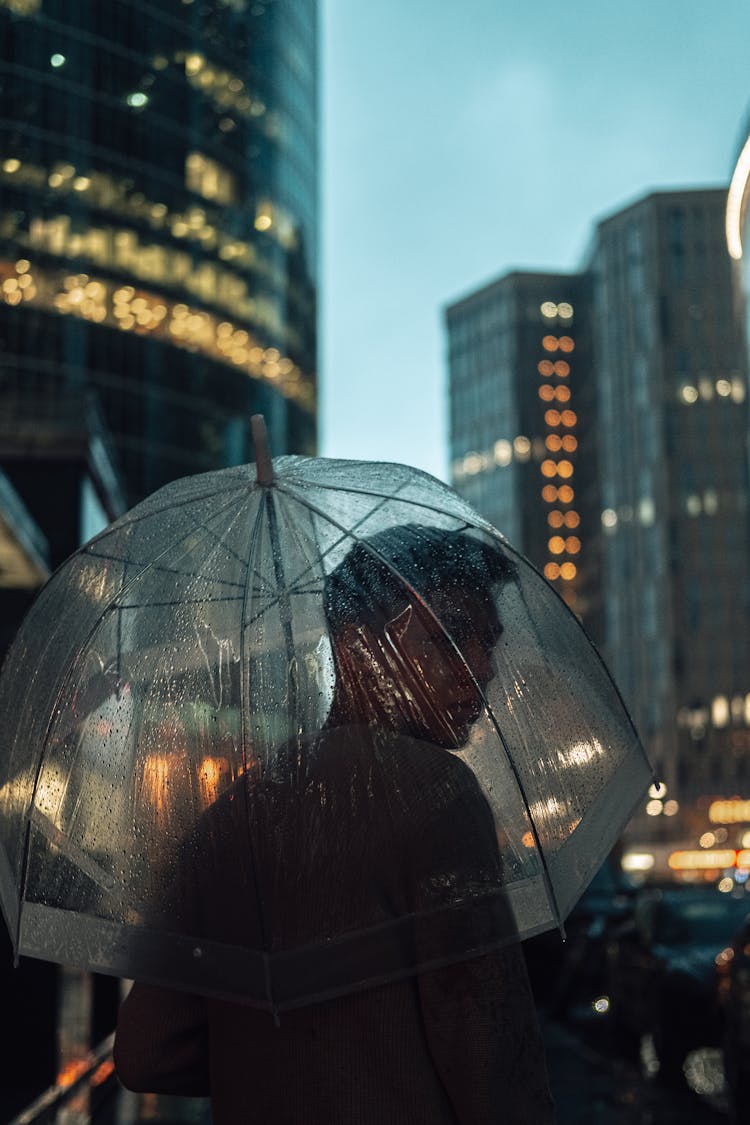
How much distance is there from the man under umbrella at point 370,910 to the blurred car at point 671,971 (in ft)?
28.9

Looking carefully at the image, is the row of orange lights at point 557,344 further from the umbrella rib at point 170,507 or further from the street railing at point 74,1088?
the umbrella rib at point 170,507

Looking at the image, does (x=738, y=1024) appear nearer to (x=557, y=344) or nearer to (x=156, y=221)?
(x=156, y=221)

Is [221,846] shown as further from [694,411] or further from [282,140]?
[694,411]

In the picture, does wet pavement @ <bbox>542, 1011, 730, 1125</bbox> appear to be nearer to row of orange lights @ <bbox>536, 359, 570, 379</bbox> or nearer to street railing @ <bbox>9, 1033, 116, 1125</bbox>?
street railing @ <bbox>9, 1033, 116, 1125</bbox>

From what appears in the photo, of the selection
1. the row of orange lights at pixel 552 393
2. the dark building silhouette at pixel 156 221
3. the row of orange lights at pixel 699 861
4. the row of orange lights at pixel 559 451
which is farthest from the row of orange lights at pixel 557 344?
the dark building silhouette at pixel 156 221

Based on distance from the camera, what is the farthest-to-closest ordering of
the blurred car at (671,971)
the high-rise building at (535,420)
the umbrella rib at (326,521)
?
the high-rise building at (535,420)
the blurred car at (671,971)
the umbrella rib at (326,521)

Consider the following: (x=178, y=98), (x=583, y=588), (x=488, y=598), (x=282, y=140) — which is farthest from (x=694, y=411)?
(x=488, y=598)

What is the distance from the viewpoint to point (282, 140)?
233ft

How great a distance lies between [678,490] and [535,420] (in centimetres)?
3120

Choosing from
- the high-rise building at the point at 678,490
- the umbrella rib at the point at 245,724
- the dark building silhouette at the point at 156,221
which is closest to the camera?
the umbrella rib at the point at 245,724

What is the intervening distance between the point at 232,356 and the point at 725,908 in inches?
2212

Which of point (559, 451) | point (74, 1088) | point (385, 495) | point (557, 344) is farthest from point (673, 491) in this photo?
point (385, 495)

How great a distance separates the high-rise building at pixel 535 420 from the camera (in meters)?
160

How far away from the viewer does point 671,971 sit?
11.8 m
